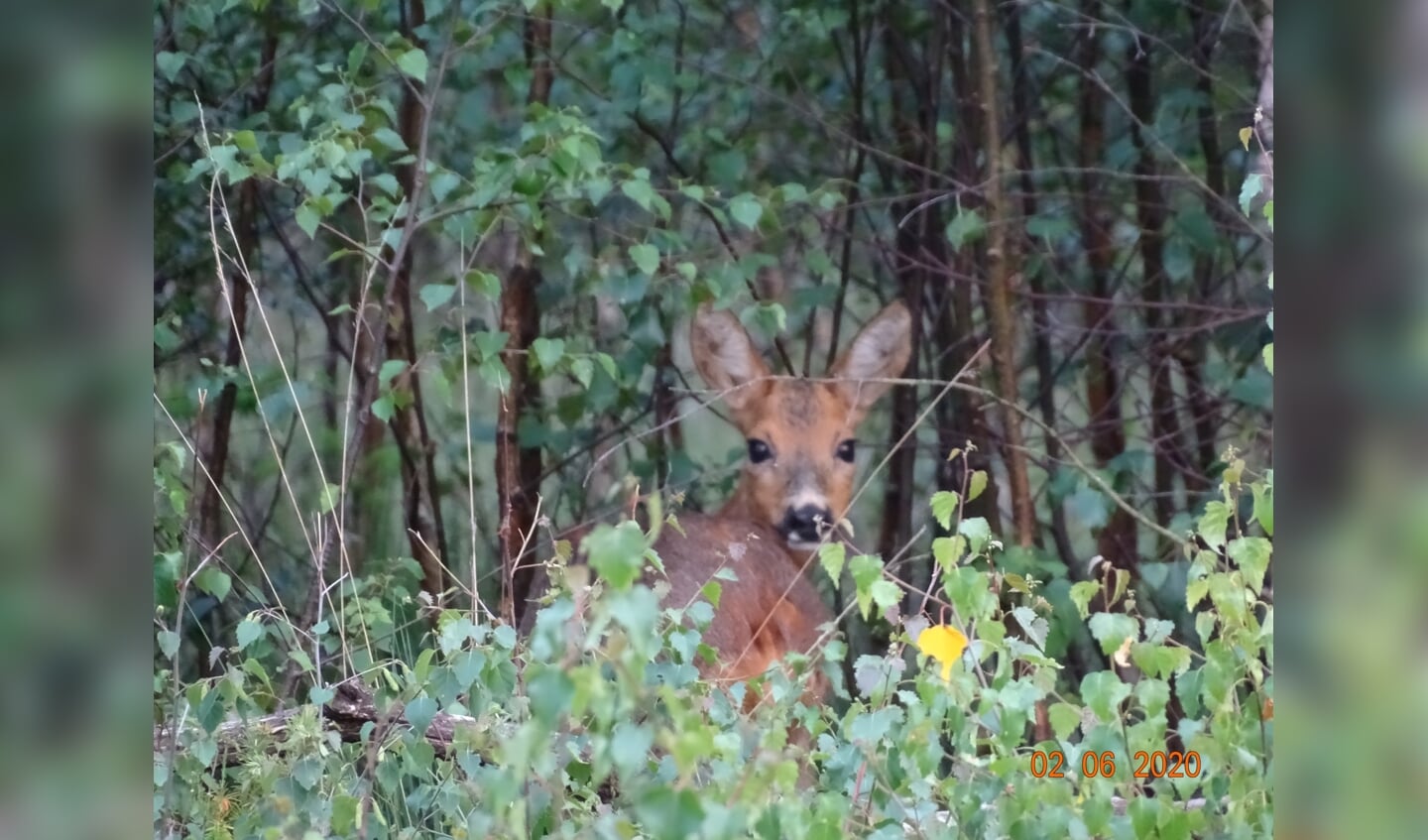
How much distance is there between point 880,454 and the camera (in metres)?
6.88

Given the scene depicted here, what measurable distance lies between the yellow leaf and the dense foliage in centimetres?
81

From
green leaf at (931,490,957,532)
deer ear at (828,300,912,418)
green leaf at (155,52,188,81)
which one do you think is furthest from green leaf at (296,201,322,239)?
deer ear at (828,300,912,418)

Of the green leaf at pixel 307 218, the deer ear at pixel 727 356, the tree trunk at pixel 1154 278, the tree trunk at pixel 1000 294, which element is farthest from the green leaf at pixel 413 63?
the tree trunk at pixel 1154 278

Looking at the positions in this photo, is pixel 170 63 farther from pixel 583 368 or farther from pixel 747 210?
pixel 747 210

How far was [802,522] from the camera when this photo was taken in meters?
5.76

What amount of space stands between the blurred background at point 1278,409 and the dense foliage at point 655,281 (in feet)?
5.93

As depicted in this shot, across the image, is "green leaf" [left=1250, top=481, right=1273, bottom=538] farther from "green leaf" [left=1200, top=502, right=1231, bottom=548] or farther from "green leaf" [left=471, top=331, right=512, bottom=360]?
"green leaf" [left=471, top=331, right=512, bottom=360]

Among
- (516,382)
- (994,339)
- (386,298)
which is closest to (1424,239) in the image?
(386,298)

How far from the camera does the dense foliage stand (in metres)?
4.67

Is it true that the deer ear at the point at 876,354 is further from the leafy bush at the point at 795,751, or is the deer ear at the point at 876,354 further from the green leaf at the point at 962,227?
the leafy bush at the point at 795,751

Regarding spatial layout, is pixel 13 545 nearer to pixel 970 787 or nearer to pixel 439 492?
pixel 970 787

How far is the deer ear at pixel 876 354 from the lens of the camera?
241 inches

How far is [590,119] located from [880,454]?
1.87 meters

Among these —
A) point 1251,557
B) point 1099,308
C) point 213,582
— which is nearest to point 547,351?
point 213,582
